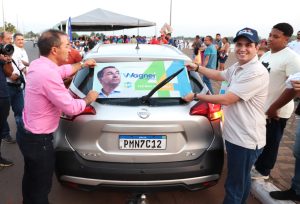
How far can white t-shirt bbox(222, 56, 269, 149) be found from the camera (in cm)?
239

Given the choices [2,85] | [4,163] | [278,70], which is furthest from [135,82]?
[4,163]

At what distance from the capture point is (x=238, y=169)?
2568 mm

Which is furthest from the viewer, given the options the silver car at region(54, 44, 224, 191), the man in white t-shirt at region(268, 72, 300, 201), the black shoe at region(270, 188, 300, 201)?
the black shoe at region(270, 188, 300, 201)

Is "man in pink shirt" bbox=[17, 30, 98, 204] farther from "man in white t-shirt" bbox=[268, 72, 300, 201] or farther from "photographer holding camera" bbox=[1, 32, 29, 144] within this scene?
"photographer holding camera" bbox=[1, 32, 29, 144]

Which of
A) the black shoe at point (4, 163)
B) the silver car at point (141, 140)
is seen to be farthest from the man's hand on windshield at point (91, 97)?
the black shoe at point (4, 163)

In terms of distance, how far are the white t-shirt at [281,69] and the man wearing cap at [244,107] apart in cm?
82

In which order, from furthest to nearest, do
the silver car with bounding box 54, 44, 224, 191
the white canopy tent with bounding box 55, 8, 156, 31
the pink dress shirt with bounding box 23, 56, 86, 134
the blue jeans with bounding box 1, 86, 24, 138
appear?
the white canopy tent with bounding box 55, 8, 156, 31 < the blue jeans with bounding box 1, 86, 24, 138 < the silver car with bounding box 54, 44, 224, 191 < the pink dress shirt with bounding box 23, 56, 86, 134

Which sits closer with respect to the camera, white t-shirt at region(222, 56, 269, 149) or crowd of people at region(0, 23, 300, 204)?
crowd of people at region(0, 23, 300, 204)

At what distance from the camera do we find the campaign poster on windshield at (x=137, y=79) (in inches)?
103

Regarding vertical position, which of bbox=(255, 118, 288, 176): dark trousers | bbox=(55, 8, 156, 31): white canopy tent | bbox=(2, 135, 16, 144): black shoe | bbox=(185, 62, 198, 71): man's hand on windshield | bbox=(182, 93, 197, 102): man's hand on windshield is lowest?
bbox=(2, 135, 16, 144): black shoe

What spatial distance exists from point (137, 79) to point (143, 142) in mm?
565

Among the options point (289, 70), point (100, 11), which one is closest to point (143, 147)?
point (289, 70)

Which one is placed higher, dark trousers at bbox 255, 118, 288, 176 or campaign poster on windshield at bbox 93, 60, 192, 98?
campaign poster on windshield at bbox 93, 60, 192, 98

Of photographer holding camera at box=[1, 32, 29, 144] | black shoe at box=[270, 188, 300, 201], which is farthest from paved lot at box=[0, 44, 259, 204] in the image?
photographer holding camera at box=[1, 32, 29, 144]
